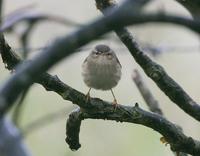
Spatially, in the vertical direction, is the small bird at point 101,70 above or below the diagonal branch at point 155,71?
above

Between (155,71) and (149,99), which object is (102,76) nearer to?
(149,99)

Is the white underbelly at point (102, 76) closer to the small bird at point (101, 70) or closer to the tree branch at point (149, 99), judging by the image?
the small bird at point (101, 70)

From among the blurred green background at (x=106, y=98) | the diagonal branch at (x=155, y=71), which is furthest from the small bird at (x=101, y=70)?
the blurred green background at (x=106, y=98)

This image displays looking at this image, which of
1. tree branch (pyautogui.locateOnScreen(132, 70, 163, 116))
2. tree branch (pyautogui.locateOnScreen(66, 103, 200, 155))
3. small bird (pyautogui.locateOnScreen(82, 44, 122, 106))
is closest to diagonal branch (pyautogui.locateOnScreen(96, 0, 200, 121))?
tree branch (pyautogui.locateOnScreen(66, 103, 200, 155))

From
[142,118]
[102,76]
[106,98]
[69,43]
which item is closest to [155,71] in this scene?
[142,118]

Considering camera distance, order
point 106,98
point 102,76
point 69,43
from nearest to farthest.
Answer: point 69,43 < point 102,76 < point 106,98

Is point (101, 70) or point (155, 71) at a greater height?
point (101, 70)

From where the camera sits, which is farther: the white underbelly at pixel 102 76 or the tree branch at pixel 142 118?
the white underbelly at pixel 102 76

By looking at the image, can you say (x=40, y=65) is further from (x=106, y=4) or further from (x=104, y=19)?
(x=106, y=4)

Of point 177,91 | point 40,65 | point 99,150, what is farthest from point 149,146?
point 40,65
